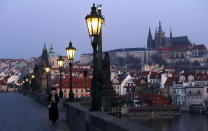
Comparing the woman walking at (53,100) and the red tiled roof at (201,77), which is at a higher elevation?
the red tiled roof at (201,77)

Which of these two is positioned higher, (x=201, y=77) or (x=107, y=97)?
(x=201, y=77)

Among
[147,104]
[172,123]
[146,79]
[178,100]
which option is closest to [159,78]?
[146,79]

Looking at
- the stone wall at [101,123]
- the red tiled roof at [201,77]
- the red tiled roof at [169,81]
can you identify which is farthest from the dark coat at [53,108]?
the red tiled roof at [169,81]

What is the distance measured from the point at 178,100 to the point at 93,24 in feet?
319

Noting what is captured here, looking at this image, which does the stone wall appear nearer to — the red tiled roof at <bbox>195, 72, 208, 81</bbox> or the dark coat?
the dark coat

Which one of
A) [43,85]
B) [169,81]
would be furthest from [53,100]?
[169,81]

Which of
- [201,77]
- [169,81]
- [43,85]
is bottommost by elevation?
[43,85]

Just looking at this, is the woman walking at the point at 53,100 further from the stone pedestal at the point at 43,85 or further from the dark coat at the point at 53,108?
the stone pedestal at the point at 43,85

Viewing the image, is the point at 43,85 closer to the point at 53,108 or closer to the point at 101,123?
the point at 53,108

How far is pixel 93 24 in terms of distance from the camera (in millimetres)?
11398

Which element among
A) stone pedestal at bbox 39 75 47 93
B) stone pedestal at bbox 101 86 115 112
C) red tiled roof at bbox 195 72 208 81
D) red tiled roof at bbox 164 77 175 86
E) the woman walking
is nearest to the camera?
the woman walking

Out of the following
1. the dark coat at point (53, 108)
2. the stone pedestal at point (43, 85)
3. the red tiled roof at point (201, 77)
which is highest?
the red tiled roof at point (201, 77)

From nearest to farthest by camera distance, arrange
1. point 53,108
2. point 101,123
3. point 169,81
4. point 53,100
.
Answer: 1. point 101,123
2. point 53,100
3. point 53,108
4. point 169,81

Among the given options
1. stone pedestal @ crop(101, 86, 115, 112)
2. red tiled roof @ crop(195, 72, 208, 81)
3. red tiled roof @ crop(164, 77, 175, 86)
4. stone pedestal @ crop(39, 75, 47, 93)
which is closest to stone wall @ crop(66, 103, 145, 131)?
stone pedestal @ crop(101, 86, 115, 112)
